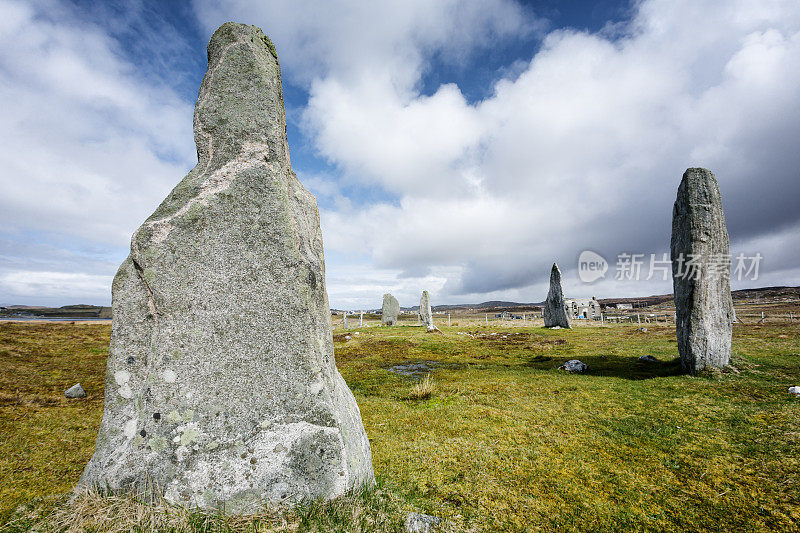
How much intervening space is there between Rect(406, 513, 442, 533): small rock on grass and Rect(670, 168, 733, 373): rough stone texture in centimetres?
1178

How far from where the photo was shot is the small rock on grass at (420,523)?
358 centimetres

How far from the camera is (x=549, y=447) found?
6.05m

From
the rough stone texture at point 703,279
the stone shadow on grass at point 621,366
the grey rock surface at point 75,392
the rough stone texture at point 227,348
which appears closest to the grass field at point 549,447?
the stone shadow on grass at point 621,366

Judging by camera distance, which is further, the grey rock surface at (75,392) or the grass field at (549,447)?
the grey rock surface at (75,392)

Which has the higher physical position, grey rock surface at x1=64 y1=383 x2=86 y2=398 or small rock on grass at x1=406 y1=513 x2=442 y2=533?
grey rock surface at x1=64 y1=383 x2=86 y2=398

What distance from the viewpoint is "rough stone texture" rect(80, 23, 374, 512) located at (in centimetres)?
371

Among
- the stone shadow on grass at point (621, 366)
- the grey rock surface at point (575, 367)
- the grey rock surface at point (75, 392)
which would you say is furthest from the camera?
the grey rock surface at point (575, 367)

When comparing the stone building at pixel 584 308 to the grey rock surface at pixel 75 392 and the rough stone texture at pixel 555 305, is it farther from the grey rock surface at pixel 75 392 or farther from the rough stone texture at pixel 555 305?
the grey rock surface at pixel 75 392

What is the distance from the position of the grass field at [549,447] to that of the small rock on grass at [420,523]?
15 cm

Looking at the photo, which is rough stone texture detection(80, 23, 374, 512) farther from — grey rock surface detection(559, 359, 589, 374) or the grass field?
grey rock surface detection(559, 359, 589, 374)

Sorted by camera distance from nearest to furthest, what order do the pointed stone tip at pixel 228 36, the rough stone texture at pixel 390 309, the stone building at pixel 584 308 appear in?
the pointed stone tip at pixel 228 36 < the rough stone texture at pixel 390 309 < the stone building at pixel 584 308

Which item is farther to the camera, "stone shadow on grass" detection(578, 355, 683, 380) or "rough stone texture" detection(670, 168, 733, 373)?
"stone shadow on grass" detection(578, 355, 683, 380)

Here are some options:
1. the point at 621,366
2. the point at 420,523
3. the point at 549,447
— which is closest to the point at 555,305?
the point at 621,366

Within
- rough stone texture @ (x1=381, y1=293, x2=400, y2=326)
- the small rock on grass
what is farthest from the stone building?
the small rock on grass
